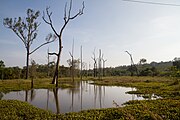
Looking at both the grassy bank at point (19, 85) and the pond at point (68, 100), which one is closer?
the pond at point (68, 100)

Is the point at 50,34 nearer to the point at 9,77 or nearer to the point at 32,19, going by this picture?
the point at 32,19

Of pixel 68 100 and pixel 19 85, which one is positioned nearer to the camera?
pixel 68 100

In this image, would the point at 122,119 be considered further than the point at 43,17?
No

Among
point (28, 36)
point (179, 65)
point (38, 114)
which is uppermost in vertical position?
point (28, 36)

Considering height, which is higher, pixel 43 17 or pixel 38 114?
pixel 43 17

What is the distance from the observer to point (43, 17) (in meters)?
29.8

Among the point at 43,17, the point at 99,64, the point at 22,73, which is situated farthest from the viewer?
the point at 99,64

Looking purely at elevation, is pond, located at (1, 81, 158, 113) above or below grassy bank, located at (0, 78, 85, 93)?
below

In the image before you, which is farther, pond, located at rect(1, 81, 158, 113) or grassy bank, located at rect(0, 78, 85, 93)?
grassy bank, located at rect(0, 78, 85, 93)

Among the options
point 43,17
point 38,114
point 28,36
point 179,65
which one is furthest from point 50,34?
point 179,65

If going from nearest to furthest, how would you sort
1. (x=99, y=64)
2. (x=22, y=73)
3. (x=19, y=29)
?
(x=19, y=29) < (x=22, y=73) < (x=99, y=64)

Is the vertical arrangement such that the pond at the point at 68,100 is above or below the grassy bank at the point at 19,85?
below

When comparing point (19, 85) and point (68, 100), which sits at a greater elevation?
point (19, 85)

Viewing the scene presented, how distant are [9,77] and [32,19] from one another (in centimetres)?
1289
